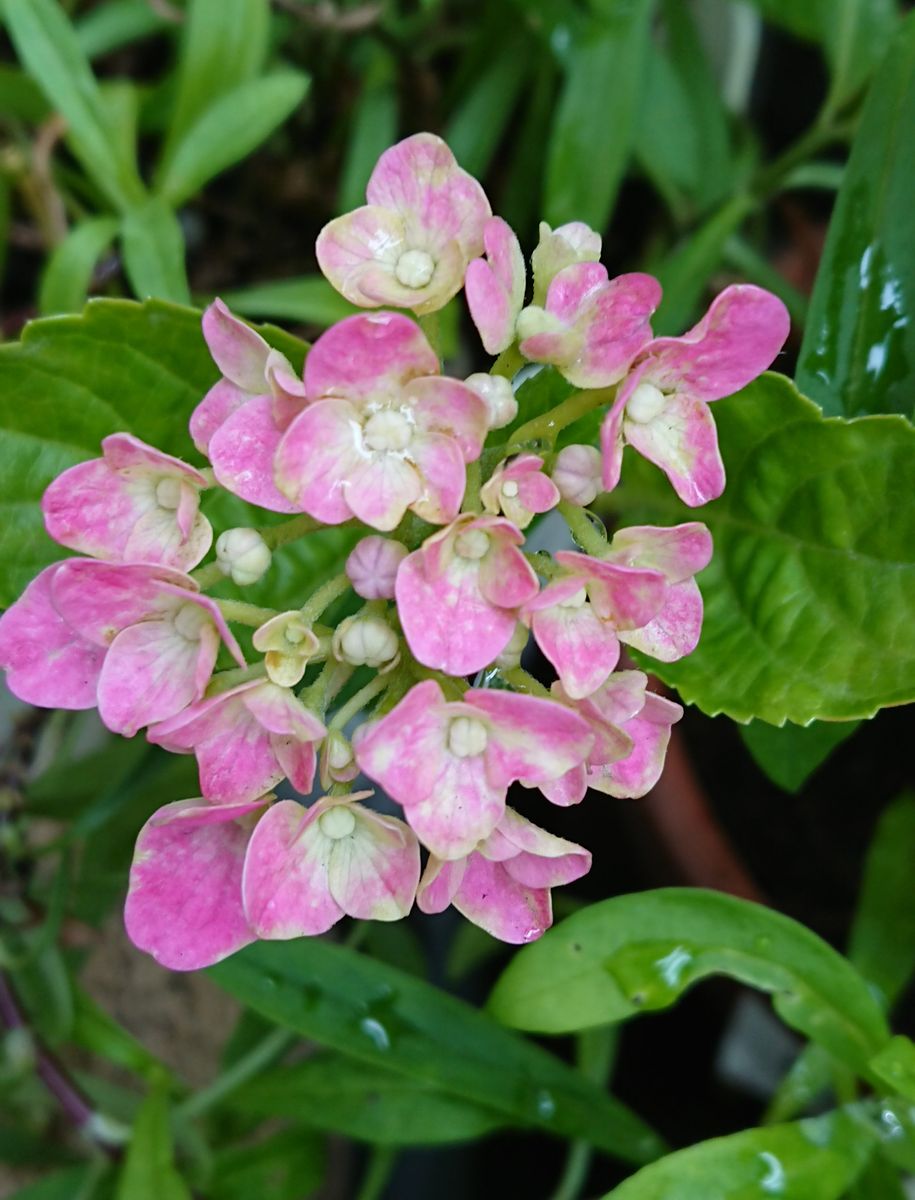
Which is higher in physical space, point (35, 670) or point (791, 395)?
point (791, 395)

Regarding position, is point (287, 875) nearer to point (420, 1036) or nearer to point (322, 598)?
point (322, 598)

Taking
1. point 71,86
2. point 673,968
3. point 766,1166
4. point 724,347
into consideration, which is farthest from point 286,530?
point 71,86

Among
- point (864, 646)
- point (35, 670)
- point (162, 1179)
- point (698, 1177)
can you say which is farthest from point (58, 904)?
point (864, 646)

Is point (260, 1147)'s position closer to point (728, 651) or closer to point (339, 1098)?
point (339, 1098)

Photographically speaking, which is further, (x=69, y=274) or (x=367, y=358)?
(x=69, y=274)

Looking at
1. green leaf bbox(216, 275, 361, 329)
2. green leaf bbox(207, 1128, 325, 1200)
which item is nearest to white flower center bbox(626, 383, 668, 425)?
green leaf bbox(216, 275, 361, 329)

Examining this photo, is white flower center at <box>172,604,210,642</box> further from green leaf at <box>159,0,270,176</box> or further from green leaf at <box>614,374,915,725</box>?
green leaf at <box>159,0,270,176</box>

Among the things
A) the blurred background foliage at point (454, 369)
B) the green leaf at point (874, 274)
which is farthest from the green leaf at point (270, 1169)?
the green leaf at point (874, 274)
